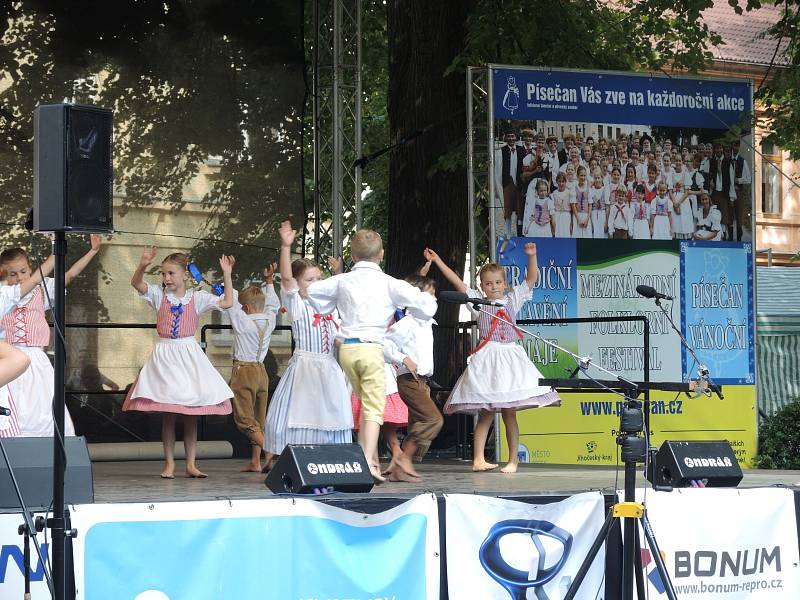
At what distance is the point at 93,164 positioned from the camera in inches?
216

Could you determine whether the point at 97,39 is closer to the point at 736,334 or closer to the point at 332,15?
the point at 332,15

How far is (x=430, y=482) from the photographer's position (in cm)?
864

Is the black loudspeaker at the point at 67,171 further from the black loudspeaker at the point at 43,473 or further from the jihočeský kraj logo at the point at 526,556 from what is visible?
the jihočeský kraj logo at the point at 526,556

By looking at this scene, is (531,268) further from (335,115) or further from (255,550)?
(255,550)

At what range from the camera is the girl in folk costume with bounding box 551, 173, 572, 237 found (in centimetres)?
1096

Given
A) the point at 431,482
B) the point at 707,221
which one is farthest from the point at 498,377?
the point at 707,221

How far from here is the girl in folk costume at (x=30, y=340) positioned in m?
8.41

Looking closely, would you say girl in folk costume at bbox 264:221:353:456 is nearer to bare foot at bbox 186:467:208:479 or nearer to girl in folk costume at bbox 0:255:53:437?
bare foot at bbox 186:467:208:479

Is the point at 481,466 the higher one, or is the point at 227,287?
the point at 227,287

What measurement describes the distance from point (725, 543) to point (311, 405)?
2.99 metres

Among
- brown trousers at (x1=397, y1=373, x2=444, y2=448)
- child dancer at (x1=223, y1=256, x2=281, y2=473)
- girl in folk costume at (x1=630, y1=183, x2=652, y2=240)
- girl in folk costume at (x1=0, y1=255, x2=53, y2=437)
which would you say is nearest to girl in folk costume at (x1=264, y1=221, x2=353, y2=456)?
brown trousers at (x1=397, y1=373, x2=444, y2=448)

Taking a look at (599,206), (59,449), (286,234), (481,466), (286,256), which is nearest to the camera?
(59,449)

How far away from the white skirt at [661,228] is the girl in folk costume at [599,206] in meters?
→ 0.51

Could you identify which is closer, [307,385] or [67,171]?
[67,171]
